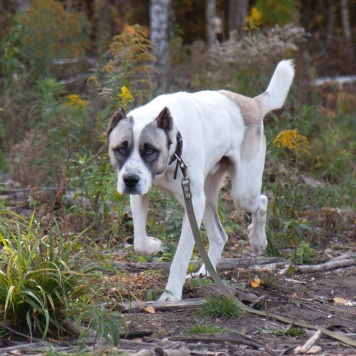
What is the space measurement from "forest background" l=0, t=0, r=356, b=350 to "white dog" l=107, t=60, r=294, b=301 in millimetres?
364

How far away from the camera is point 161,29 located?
12.8 m

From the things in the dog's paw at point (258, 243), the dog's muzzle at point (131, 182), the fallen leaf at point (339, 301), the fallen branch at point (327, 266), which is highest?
the dog's muzzle at point (131, 182)

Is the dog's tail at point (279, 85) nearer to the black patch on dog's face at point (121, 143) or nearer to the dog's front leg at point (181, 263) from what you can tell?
the dog's front leg at point (181, 263)

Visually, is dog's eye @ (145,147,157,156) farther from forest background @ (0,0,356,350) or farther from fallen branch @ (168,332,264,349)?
fallen branch @ (168,332,264,349)

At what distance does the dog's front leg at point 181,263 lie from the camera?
5.38 m

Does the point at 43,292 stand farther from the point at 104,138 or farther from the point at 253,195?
the point at 104,138

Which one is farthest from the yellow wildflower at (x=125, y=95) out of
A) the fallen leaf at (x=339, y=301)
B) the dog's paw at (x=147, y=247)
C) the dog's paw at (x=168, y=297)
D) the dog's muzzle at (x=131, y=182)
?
the fallen leaf at (x=339, y=301)

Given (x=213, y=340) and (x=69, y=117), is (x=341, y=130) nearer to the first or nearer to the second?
(x=69, y=117)

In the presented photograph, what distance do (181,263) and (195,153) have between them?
76 centimetres

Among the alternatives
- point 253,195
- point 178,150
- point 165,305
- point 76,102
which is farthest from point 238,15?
point 165,305

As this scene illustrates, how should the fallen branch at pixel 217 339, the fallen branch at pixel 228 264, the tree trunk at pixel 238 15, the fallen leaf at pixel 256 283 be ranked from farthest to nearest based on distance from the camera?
1. the tree trunk at pixel 238 15
2. the fallen branch at pixel 228 264
3. the fallen leaf at pixel 256 283
4. the fallen branch at pixel 217 339

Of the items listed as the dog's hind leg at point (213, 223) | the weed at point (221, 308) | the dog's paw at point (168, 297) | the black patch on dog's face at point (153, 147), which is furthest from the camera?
the dog's hind leg at point (213, 223)

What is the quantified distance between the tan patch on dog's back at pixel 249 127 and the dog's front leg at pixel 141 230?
1.13 metres

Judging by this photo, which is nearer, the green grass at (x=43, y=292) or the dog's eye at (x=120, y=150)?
the green grass at (x=43, y=292)
